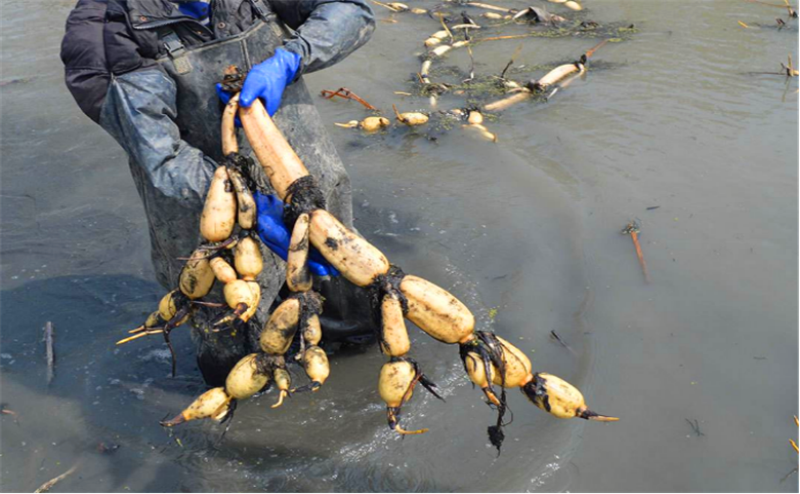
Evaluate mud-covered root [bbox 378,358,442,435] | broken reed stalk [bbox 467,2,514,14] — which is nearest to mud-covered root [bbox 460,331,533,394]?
mud-covered root [bbox 378,358,442,435]

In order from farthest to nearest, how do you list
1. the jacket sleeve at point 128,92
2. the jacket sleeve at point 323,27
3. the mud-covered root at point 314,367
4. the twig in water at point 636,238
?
the twig in water at point 636,238, the jacket sleeve at point 323,27, the jacket sleeve at point 128,92, the mud-covered root at point 314,367

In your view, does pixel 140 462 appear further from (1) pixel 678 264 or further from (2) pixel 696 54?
(2) pixel 696 54

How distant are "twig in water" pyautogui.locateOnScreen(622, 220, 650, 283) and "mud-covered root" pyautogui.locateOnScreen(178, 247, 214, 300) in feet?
7.97

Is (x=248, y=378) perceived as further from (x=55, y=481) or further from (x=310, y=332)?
(x=55, y=481)

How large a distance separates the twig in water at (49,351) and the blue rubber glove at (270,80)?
183 centimetres

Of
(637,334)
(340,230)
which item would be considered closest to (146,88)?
(340,230)

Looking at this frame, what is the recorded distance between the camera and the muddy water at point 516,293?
119 inches

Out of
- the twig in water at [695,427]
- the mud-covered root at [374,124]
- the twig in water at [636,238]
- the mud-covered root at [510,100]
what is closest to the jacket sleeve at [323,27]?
the twig in water at [636,238]

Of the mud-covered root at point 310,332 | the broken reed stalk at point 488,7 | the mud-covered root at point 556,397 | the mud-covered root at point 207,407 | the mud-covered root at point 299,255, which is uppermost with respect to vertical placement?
the mud-covered root at point 299,255

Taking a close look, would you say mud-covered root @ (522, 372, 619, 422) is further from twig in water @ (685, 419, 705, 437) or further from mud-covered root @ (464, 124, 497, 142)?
mud-covered root @ (464, 124, 497, 142)

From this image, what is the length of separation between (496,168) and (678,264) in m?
1.58

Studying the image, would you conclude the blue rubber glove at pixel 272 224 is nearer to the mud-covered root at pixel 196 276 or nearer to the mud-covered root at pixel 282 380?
the mud-covered root at pixel 196 276

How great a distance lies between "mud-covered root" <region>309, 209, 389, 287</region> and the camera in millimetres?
2363

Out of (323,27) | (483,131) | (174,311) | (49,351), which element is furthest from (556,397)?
(483,131)
